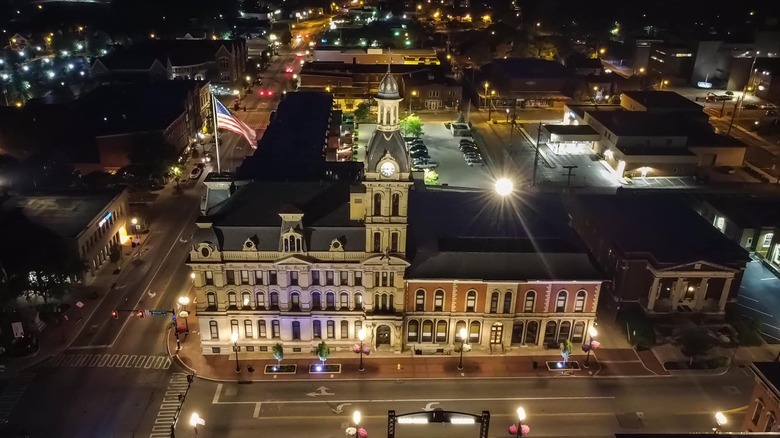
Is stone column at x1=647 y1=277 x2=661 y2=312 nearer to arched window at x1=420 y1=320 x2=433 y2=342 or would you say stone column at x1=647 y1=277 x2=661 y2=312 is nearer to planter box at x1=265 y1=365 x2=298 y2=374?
arched window at x1=420 y1=320 x2=433 y2=342

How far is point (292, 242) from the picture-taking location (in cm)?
6544

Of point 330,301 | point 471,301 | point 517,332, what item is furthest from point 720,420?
point 330,301

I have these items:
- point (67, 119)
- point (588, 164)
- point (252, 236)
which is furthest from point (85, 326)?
point (588, 164)

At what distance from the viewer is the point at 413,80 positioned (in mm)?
169500

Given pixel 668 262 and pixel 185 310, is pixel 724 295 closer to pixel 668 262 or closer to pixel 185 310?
pixel 668 262

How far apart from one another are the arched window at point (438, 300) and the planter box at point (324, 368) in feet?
43.0

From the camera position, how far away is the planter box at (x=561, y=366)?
67.6m

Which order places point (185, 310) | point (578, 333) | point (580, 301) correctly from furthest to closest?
point (185, 310), point (578, 333), point (580, 301)

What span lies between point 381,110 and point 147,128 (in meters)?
75.1

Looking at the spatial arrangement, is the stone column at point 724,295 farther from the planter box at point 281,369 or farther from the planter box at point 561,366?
the planter box at point 281,369

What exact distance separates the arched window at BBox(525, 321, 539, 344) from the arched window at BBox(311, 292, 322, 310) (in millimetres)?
24708

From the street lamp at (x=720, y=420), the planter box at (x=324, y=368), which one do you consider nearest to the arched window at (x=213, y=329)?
the planter box at (x=324, y=368)

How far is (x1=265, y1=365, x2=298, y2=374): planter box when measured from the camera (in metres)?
66.7

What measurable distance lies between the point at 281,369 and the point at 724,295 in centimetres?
5667
